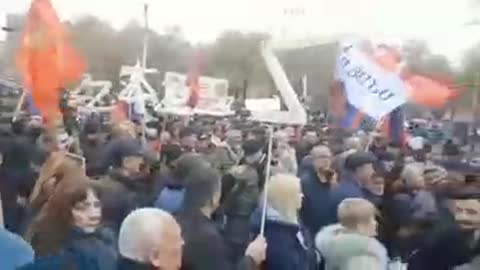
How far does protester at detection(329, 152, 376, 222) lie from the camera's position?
4508 mm

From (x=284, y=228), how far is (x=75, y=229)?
93 cm

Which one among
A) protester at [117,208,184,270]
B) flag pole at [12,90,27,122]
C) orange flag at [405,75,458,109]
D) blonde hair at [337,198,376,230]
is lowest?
blonde hair at [337,198,376,230]

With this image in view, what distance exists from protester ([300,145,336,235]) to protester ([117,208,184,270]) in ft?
5.73

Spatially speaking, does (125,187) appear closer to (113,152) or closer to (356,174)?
(113,152)

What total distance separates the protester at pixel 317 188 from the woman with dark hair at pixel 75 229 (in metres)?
1.45

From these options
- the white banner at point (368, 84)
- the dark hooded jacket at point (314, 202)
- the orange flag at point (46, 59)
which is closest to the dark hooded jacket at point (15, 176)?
the orange flag at point (46, 59)

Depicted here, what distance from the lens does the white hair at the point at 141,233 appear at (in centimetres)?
252

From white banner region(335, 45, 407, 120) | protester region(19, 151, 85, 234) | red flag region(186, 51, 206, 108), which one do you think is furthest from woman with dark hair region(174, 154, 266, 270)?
white banner region(335, 45, 407, 120)

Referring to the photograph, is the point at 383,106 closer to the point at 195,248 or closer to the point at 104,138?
the point at 104,138

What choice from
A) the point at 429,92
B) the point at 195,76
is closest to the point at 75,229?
the point at 195,76

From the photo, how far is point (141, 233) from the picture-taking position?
2535 mm

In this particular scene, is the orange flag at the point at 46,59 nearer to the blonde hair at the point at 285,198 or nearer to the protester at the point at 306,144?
the blonde hair at the point at 285,198

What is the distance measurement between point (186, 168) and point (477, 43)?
2382mm

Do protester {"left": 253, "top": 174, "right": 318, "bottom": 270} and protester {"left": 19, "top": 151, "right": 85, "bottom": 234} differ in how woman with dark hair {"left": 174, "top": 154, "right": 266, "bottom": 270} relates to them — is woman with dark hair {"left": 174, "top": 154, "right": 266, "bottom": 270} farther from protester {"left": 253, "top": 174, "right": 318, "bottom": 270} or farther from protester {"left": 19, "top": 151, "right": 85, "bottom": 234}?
protester {"left": 19, "top": 151, "right": 85, "bottom": 234}
